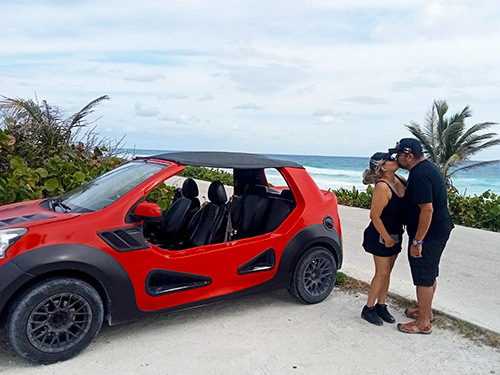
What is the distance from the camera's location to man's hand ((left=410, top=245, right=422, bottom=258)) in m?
4.27

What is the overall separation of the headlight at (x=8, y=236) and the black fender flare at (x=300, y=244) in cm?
234

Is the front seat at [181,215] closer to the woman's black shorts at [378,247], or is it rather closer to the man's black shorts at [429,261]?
the woman's black shorts at [378,247]

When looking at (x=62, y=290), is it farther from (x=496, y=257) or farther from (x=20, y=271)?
(x=496, y=257)

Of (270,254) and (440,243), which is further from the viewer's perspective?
(270,254)

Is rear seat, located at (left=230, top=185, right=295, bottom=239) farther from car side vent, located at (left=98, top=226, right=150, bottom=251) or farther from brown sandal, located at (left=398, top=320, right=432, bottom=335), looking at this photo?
brown sandal, located at (left=398, top=320, right=432, bottom=335)

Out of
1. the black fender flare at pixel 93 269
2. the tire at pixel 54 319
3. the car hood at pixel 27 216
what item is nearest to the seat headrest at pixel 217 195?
the black fender flare at pixel 93 269

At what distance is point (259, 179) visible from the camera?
580cm

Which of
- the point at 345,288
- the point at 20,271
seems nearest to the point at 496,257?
the point at 345,288

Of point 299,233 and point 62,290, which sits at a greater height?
point 299,233

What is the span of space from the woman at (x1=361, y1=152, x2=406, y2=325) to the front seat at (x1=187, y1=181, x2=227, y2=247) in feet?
4.61

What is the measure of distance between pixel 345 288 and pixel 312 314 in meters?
0.96

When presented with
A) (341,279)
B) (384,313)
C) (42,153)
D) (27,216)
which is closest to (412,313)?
(384,313)

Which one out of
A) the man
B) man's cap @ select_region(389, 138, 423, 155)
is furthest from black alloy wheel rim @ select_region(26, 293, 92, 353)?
man's cap @ select_region(389, 138, 423, 155)

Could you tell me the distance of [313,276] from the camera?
16.5 feet
